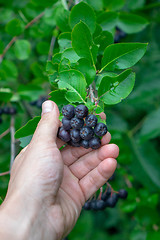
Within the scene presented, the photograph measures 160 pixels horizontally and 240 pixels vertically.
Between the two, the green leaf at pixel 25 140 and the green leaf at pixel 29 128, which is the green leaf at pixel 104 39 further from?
the green leaf at pixel 25 140

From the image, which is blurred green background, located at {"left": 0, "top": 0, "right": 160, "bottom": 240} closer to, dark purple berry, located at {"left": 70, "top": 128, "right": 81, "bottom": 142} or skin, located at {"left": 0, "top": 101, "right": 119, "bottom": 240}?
skin, located at {"left": 0, "top": 101, "right": 119, "bottom": 240}

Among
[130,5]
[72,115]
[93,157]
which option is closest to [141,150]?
[93,157]

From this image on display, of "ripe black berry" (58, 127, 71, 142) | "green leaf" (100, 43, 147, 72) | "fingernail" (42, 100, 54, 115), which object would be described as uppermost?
"green leaf" (100, 43, 147, 72)

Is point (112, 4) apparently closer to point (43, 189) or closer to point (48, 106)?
point (48, 106)

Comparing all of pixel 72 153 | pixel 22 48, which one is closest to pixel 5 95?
pixel 22 48

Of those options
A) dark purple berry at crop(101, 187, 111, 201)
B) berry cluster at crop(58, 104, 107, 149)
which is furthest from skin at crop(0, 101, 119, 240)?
dark purple berry at crop(101, 187, 111, 201)

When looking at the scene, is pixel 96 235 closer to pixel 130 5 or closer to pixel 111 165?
pixel 111 165

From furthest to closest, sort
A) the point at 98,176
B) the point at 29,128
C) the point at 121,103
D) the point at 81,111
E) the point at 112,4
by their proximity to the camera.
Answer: the point at 121,103 < the point at 112,4 < the point at 98,176 < the point at 29,128 < the point at 81,111

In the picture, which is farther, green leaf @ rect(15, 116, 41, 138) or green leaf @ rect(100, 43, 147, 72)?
green leaf @ rect(15, 116, 41, 138)
